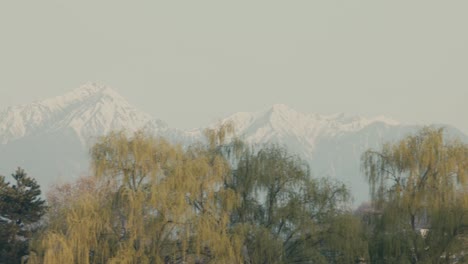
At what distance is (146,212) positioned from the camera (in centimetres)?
2327

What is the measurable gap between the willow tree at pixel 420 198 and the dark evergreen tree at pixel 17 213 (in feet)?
53.3

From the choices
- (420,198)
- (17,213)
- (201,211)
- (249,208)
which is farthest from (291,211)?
(17,213)

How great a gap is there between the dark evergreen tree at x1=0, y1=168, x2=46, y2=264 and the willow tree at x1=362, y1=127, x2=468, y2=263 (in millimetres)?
16250

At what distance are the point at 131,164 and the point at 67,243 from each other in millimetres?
4083

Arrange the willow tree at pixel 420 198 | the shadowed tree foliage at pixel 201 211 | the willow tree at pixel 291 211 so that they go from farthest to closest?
the willow tree at pixel 291 211 → the willow tree at pixel 420 198 → the shadowed tree foliage at pixel 201 211

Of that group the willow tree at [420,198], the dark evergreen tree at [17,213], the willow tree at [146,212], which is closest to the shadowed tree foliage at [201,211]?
the willow tree at [146,212]

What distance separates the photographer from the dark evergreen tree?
1082 inches

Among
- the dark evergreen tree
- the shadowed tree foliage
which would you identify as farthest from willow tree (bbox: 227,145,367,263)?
the dark evergreen tree

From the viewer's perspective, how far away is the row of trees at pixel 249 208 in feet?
75.2

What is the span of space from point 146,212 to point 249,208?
5.00 metres

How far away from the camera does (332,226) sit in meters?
25.0

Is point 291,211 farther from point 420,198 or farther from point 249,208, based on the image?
point 420,198

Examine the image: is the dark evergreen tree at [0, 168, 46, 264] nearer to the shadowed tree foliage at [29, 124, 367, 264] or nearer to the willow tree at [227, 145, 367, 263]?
the shadowed tree foliage at [29, 124, 367, 264]

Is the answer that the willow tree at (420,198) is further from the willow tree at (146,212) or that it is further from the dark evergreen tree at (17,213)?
the dark evergreen tree at (17,213)
